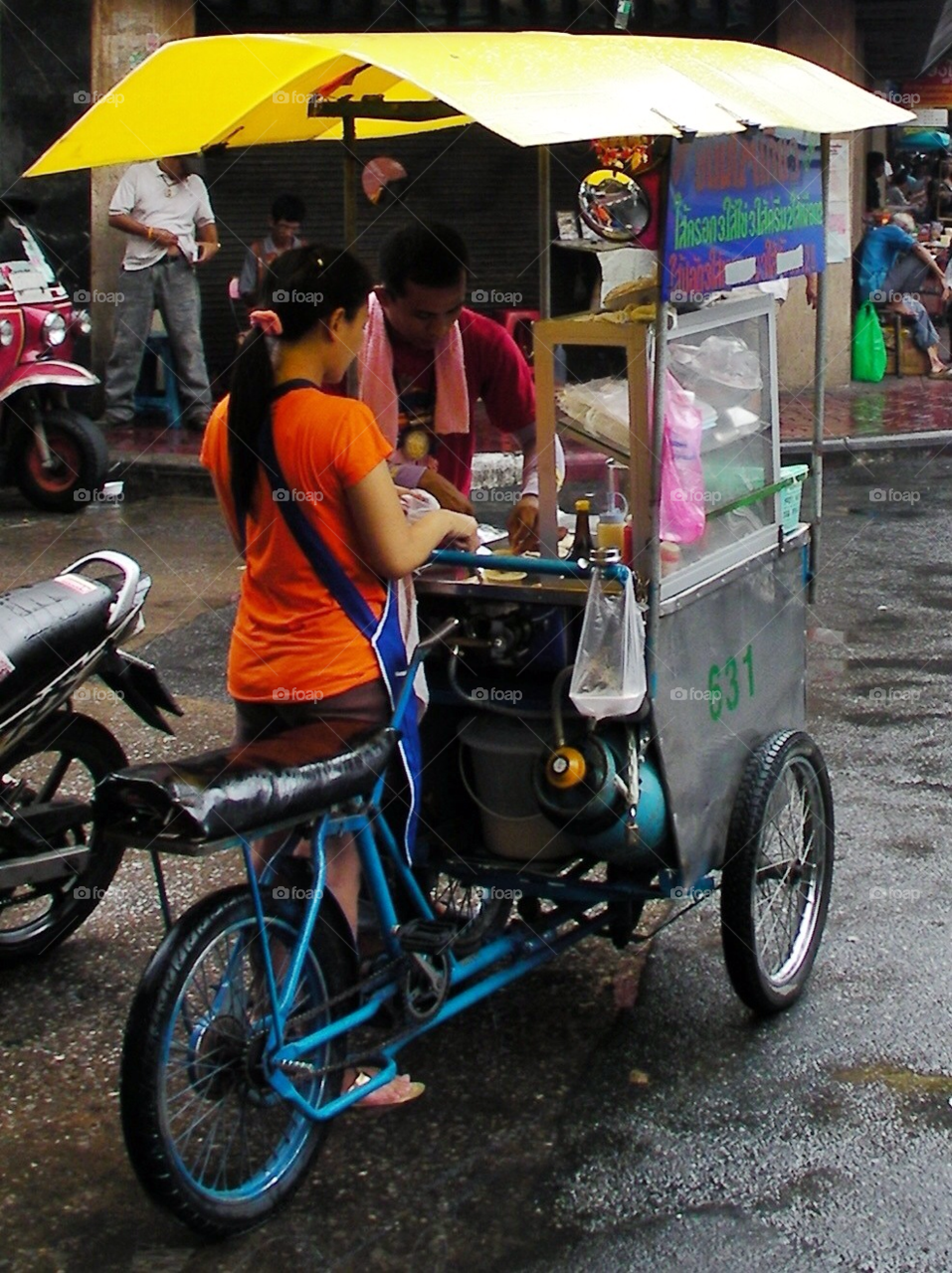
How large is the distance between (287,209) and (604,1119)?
9.29 meters

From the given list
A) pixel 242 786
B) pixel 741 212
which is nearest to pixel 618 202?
pixel 741 212

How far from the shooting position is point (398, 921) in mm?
3496

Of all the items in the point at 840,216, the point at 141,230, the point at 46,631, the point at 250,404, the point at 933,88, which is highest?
the point at 933,88

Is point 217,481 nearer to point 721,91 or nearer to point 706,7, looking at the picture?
point 721,91

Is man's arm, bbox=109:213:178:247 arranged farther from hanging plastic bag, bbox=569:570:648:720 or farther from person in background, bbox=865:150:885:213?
hanging plastic bag, bbox=569:570:648:720

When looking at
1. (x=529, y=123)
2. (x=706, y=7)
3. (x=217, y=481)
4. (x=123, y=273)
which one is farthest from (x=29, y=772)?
(x=706, y=7)

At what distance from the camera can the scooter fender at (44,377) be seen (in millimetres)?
9078

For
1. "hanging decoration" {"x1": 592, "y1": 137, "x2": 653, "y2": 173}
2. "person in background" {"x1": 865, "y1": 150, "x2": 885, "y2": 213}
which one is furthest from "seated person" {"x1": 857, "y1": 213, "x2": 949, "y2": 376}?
"hanging decoration" {"x1": 592, "y1": 137, "x2": 653, "y2": 173}

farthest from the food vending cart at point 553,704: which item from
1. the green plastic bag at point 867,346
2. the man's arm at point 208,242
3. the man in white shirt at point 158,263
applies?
the green plastic bag at point 867,346

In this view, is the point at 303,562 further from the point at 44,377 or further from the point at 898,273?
the point at 898,273

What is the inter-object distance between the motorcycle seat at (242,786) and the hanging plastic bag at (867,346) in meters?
12.6

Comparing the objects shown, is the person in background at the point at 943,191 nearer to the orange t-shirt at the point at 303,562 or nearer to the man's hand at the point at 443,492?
the man's hand at the point at 443,492

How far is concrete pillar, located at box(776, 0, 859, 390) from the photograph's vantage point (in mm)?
13969

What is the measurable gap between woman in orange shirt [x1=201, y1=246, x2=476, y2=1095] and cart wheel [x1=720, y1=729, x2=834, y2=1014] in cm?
81
